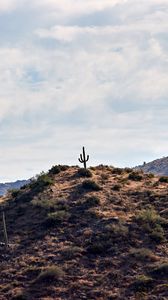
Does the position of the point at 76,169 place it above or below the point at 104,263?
above

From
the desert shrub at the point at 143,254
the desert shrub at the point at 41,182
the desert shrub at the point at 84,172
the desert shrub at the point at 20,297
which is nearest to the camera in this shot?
the desert shrub at the point at 20,297

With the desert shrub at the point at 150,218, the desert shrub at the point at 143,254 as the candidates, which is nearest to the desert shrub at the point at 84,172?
the desert shrub at the point at 150,218

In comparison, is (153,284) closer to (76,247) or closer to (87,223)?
(76,247)

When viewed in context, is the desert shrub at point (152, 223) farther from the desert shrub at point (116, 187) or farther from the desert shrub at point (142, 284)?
the desert shrub at point (142, 284)

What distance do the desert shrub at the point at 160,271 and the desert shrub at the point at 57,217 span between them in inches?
404

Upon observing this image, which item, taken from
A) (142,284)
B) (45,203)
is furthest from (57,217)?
(142,284)

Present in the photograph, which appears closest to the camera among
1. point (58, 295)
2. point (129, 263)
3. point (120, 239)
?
point (58, 295)

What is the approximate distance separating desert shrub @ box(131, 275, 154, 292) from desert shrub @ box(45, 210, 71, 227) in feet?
35.9

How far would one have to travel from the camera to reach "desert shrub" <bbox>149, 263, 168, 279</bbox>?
119 ft

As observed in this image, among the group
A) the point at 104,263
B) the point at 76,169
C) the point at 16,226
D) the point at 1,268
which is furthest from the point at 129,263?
the point at 76,169

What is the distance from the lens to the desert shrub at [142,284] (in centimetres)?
3466

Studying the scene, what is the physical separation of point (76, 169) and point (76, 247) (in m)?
19.3

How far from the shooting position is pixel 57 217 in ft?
148

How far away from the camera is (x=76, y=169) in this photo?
58.9 meters
